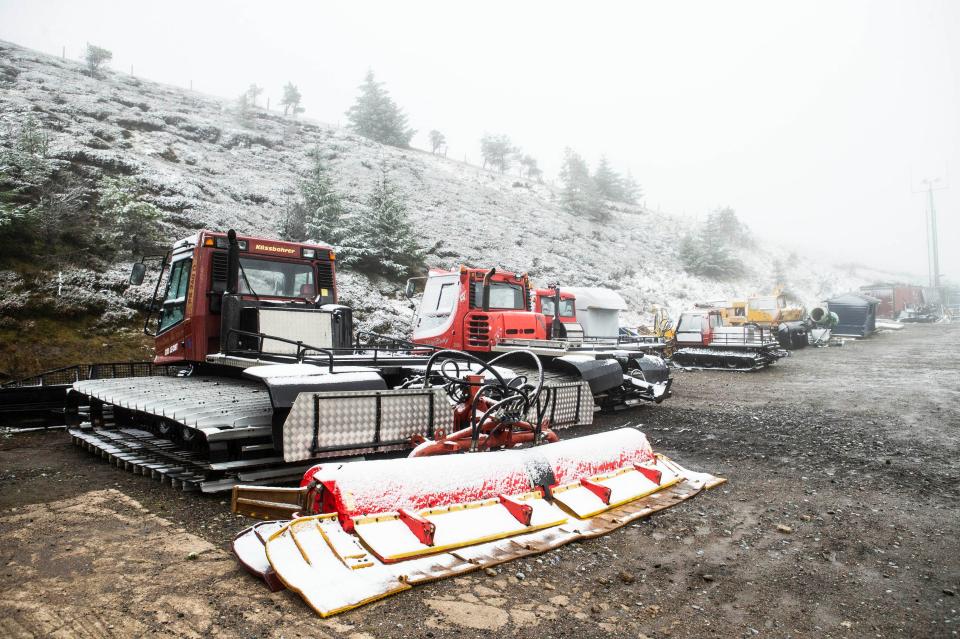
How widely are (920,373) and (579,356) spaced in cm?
1286

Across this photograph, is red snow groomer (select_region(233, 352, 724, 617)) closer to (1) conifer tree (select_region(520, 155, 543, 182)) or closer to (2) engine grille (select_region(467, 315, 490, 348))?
(2) engine grille (select_region(467, 315, 490, 348))

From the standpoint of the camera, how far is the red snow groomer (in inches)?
128

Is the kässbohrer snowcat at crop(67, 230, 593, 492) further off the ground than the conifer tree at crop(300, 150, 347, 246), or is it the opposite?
the conifer tree at crop(300, 150, 347, 246)

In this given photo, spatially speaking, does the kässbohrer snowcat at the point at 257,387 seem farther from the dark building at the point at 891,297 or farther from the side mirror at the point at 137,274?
the dark building at the point at 891,297

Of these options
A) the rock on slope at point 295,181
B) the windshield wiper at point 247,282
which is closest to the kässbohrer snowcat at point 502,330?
the windshield wiper at point 247,282

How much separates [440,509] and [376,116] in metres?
48.2

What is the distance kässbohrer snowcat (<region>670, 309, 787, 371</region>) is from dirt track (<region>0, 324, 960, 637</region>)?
11913 mm

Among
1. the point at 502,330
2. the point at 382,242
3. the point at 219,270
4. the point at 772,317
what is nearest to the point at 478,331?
the point at 502,330

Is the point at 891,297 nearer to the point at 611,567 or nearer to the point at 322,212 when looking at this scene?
the point at 322,212

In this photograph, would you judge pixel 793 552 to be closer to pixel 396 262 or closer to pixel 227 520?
pixel 227 520

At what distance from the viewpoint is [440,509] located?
12.9 feet

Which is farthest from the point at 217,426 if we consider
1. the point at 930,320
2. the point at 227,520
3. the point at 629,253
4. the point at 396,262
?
the point at 930,320

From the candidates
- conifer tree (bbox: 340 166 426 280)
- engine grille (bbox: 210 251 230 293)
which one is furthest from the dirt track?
conifer tree (bbox: 340 166 426 280)

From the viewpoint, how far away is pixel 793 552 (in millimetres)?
4039
